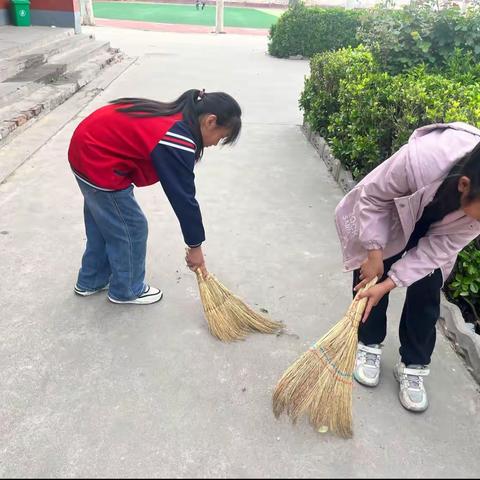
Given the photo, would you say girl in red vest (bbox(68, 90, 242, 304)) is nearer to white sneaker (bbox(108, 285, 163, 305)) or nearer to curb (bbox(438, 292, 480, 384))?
white sneaker (bbox(108, 285, 163, 305))

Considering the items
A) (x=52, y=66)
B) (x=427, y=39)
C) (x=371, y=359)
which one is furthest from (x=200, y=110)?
(x=52, y=66)

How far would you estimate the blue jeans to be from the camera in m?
2.26

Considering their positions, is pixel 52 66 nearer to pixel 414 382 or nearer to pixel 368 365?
pixel 368 365

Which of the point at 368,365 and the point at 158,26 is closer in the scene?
the point at 368,365

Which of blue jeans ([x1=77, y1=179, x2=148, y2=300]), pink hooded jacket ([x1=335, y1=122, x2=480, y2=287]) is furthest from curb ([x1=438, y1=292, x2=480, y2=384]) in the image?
blue jeans ([x1=77, y1=179, x2=148, y2=300])

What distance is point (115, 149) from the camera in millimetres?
2105

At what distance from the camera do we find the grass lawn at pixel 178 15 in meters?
22.6

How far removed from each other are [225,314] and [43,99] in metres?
4.79

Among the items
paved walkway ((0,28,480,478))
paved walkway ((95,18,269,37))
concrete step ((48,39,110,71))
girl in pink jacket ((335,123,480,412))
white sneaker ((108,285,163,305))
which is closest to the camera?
girl in pink jacket ((335,123,480,412))

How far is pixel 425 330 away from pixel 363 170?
219cm

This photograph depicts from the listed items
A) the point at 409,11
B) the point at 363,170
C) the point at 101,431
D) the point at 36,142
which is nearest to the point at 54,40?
the point at 36,142

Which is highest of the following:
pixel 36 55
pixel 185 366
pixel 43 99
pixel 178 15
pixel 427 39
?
pixel 427 39

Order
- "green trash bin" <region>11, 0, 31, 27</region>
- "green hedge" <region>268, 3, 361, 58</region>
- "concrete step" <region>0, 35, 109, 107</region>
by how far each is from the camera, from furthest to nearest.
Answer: "green hedge" <region>268, 3, 361, 58</region> < "green trash bin" <region>11, 0, 31, 27</region> < "concrete step" <region>0, 35, 109, 107</region>

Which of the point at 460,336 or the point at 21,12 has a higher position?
the point at 21,12
